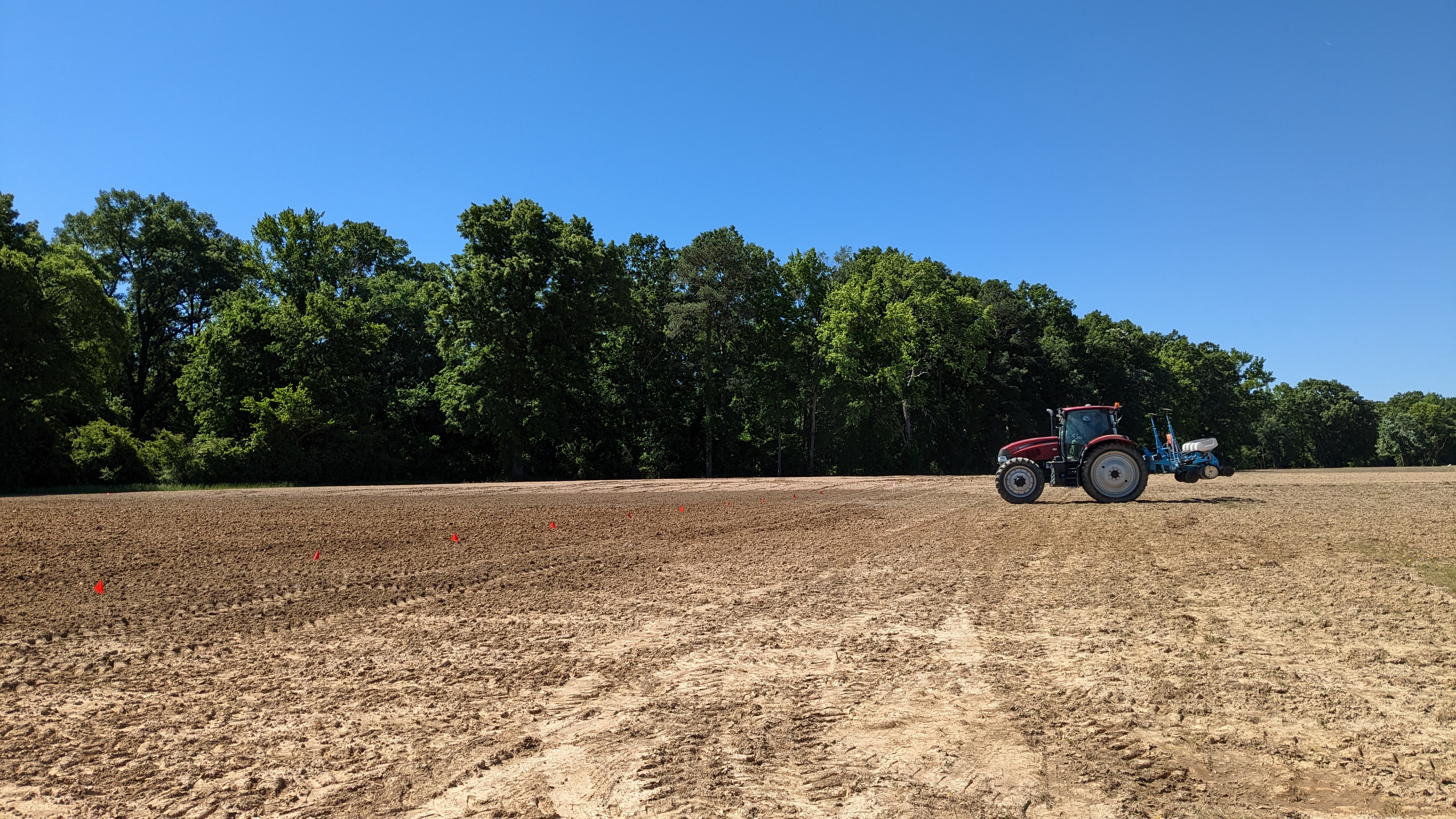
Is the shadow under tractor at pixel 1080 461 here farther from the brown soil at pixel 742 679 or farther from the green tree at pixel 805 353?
the green tree at pixel 805 353

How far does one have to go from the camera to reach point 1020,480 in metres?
17.5

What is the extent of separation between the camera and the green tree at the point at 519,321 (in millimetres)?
36156

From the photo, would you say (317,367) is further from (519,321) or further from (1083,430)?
(1083,430)

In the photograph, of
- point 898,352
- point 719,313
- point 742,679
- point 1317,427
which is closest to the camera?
point 742,679

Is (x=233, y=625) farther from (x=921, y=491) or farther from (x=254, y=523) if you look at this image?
(x=921, y=491)

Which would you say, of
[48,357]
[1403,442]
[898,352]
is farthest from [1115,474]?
[1403,442]

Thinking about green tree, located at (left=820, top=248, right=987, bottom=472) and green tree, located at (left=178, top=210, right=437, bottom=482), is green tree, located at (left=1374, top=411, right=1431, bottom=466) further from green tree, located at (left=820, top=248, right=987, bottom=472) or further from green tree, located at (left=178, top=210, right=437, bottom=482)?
green tree, located at (left=178, top=210, right=437, bottom=482)

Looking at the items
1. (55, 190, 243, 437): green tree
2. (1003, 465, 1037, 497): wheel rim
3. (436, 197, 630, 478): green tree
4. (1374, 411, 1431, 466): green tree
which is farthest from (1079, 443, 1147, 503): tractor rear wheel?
(1374, 411, 1431, 466): green tree

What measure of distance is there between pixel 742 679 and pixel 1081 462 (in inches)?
555

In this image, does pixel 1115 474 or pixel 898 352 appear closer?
pixel 1115 474

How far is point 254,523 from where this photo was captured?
15117 mm

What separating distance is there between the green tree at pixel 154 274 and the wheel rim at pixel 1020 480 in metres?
42.3

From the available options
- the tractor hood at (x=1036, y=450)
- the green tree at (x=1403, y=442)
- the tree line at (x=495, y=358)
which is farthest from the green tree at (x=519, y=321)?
the green tree at (x=1403, y=442)

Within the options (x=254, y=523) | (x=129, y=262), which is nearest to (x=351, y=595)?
(x=254, y=523)
